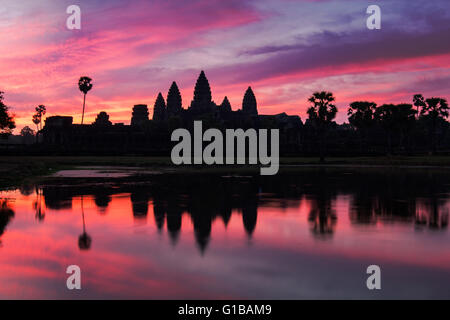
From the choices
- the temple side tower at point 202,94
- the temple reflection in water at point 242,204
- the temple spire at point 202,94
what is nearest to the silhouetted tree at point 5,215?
the temple reflection in water at point 242,204

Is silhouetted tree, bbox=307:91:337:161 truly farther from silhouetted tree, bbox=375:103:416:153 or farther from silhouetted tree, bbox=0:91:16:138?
silhouetted tree, bbox=0:91:16:138

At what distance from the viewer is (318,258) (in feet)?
33.1

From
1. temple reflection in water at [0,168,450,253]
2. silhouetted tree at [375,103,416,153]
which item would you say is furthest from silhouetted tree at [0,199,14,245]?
silhouetted tree at [375,103,416,153]

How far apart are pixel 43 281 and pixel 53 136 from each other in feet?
409

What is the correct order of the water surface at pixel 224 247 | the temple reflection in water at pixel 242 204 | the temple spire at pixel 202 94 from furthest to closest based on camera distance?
1. the temple spire at pixel 202 94
2. the temple reflection in water at pixel 242 204
3. the water surface at pixel 224 247

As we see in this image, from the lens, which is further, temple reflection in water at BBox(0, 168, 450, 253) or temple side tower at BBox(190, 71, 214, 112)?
temple side tower at BBox(190, 71, 214, 112)

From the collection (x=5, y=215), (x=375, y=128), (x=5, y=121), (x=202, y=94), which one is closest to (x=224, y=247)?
(x=5, y=215)

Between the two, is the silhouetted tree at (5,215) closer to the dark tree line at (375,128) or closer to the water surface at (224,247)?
the water surface at (224,247)

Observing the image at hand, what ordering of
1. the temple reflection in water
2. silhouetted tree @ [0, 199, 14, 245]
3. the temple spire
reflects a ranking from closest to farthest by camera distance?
silhouetted tree @ [0, 199, 14, 245]
the temple reflection in water
the temple spire

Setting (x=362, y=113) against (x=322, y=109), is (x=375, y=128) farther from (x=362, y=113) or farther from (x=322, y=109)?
(x=322, y=109)

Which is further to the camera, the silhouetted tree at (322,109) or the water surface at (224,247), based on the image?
the silhouetted tree at (322,109)

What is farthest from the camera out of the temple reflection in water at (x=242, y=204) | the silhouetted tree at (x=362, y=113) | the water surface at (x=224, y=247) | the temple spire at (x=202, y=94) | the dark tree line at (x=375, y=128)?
the temple spire at (x=202, y=94)

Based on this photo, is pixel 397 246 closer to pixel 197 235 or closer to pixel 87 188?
pixel 197 235

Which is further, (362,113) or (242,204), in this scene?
(362,113)
